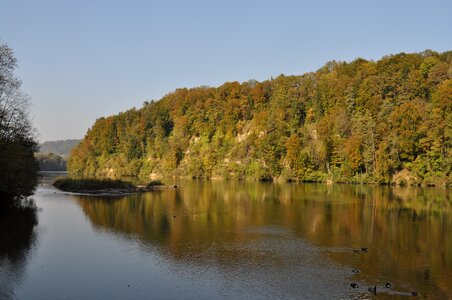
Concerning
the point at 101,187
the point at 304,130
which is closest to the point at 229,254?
the point at 101,187

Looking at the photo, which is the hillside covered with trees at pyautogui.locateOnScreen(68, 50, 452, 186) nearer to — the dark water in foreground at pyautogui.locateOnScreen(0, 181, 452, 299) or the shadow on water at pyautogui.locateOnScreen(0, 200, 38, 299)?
the dark water in foreground at pyautogui.locateOnScreen(0, 181, 452, 299)

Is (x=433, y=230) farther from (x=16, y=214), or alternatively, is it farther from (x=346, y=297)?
(x=16, y=214)

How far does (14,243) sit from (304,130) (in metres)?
98.5

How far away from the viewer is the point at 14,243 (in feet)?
104

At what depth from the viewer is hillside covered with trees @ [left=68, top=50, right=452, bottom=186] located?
94.0 meters

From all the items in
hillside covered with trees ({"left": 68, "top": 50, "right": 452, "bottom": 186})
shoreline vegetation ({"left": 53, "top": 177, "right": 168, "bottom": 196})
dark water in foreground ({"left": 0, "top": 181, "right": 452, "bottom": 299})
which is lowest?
dark water in foreground ({"left": 0, "top": 181, "right": 452, "bottom": 299})

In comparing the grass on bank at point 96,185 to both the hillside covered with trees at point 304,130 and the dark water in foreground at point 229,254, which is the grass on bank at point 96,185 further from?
the hillside covered with trees at point 304,130

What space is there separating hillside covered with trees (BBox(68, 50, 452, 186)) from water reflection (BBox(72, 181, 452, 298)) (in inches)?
1366

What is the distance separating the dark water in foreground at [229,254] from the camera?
72.1 feet

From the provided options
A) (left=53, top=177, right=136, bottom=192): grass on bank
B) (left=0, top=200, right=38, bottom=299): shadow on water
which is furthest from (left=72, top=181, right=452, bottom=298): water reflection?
(left=53, top=177, right=136, bottom=192): grass on bank

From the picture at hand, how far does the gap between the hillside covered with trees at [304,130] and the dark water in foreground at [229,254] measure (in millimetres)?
45061

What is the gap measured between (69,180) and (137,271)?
2724 inches

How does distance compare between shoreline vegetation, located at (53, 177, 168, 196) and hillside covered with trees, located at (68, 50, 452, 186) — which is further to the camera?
hillside covered with trees, located at (68, 50, 452, 186)

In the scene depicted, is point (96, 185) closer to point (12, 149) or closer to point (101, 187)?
point (101, 187)
